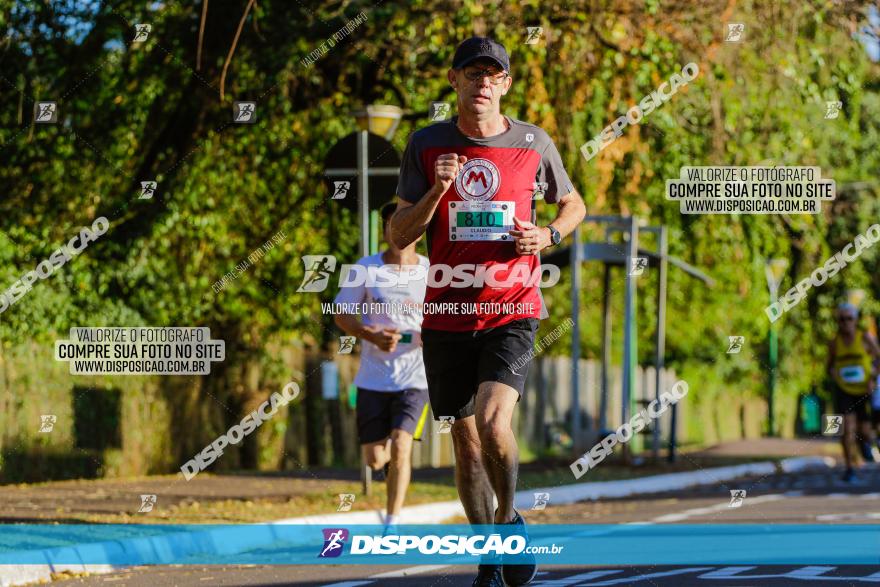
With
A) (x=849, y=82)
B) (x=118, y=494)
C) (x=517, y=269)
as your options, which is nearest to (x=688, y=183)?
(x=849, y=82)

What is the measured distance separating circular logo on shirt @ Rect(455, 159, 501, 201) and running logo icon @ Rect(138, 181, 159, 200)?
10.6m

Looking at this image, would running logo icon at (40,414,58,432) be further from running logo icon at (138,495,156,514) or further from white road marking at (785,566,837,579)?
white road marking at (785,566,837,579)

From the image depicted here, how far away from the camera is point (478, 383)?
7.12 m

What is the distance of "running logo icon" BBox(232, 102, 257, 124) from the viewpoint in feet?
56.2

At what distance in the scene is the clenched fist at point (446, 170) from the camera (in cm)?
682

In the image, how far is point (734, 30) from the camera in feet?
53.2

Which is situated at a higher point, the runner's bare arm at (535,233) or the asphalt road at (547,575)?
the runner's bare arm at (535,233)

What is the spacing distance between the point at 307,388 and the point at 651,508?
865cm

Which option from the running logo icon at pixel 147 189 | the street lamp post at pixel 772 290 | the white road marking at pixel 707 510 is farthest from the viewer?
the street lamp post at pixel 772 290

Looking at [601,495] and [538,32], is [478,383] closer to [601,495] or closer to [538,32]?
[538,32]

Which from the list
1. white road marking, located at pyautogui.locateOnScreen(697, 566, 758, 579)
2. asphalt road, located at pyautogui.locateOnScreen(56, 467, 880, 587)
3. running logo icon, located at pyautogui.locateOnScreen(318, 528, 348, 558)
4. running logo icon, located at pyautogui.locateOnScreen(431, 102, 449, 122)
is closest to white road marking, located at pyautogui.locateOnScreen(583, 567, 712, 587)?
Result: asphalt road, located at pyautogui.locateOnScreen(56, 467, 880, 587)

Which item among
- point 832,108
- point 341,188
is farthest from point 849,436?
point 341,188

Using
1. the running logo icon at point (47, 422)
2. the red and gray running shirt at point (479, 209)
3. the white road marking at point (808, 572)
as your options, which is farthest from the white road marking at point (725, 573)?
the running logo icon at point (47, 422)

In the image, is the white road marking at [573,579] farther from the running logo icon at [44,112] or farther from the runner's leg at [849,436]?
the runner's leg at [849,436]
